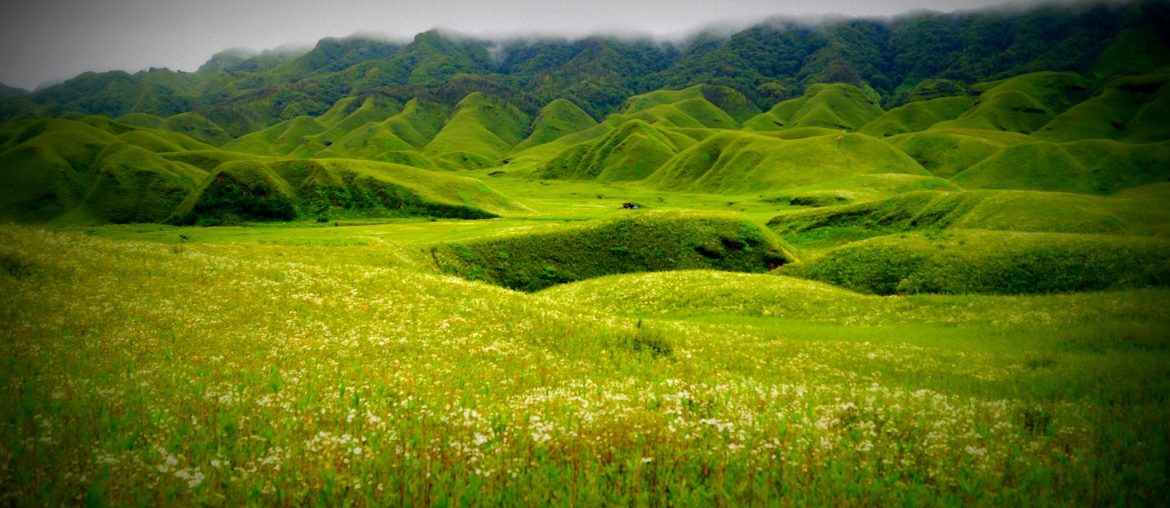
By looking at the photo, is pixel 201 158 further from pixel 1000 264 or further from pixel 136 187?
pixel 1000 264

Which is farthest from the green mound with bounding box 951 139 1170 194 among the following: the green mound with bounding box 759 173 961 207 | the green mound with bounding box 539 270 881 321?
the green mound with bounding box 539 270 881 321

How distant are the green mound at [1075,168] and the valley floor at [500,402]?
491 feet

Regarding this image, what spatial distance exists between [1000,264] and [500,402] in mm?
41992

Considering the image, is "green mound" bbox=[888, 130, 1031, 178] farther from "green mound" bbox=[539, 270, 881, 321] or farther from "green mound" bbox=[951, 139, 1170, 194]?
"green mound" bbox=[539, 270, 881, 321]

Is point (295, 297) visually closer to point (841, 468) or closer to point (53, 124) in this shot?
point (841, 468)

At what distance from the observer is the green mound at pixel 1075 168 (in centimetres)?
12138

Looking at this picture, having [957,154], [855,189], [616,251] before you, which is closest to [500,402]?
[616,251]

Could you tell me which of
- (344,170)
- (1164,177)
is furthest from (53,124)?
(1164,177)

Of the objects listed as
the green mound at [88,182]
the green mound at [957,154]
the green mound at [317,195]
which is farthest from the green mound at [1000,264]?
the green mound at [957,154]

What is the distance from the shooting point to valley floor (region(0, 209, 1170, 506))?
598 cm

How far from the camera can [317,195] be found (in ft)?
327

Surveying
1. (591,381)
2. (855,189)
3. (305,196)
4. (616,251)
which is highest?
(855,189)

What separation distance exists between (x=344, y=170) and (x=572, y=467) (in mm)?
117627

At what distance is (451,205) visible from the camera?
103 metres
